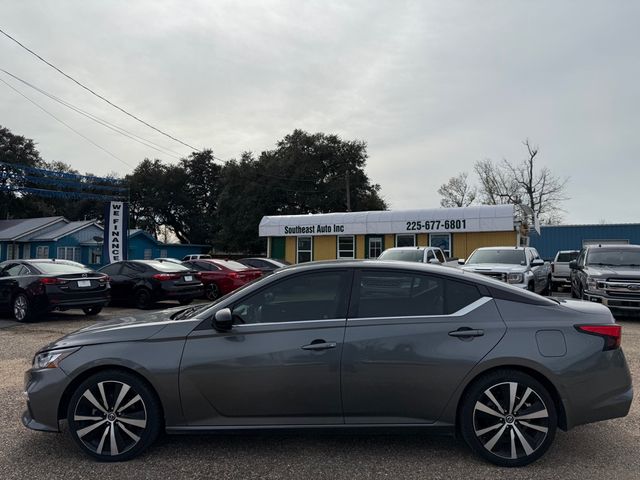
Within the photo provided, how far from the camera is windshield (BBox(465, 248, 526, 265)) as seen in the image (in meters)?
13.6

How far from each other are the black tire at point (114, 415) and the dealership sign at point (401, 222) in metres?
19.0

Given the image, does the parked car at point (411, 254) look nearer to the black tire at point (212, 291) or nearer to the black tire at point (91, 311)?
the black tire at point (212, 291)

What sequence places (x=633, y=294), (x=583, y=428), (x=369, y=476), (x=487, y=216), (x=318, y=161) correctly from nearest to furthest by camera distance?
(x=369, y=476) → (x=583, y=428) → (x=633, y=294) → (x=487, y=216) → (x=318, y=161)

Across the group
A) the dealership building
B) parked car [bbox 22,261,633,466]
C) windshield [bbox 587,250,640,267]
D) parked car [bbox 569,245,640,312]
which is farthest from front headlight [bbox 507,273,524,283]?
parked car [bbox 22,261,633,466]

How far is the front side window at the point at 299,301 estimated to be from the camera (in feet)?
12.4

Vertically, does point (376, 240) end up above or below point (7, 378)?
above

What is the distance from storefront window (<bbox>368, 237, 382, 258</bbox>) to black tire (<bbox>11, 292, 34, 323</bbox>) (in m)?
15.1

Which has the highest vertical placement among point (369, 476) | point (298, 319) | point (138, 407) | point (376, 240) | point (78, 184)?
point (78, 184)

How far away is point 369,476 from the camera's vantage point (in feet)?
11.2

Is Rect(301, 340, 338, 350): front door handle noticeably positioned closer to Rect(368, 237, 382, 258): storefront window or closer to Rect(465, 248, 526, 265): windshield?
Rect(465, 248, 526, 265): windshield

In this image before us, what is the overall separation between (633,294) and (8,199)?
5326 centimetres

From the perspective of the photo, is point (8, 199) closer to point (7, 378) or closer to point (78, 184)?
point (78, 184)

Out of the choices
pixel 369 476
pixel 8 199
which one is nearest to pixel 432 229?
pixel 369 476

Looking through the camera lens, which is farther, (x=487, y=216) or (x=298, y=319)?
(x=487, y=216)
